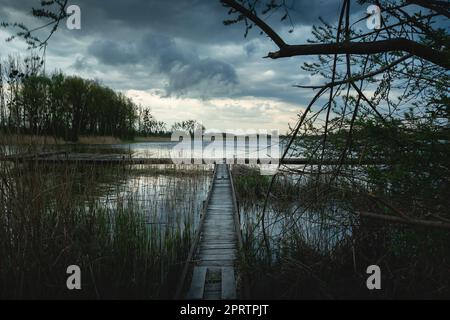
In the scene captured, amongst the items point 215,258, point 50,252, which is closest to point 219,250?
point 215,258

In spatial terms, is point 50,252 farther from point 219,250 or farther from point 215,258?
point 219,250

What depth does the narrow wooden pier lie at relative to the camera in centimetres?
377

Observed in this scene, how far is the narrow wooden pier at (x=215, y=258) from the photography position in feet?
12.4

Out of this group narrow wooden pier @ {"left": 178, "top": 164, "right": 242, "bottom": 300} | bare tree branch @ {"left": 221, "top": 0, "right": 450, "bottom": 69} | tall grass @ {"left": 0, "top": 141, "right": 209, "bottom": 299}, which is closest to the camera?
bare tree branch @ {"left": 221, "top": 0, "right": 450, "bottom": 69}

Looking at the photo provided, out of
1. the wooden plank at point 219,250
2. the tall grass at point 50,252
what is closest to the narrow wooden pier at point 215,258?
the wooden plank at point 219,250

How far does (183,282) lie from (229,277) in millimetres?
614

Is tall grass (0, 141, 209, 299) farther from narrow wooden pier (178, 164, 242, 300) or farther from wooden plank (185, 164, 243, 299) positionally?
wooden plank (185, 164, 243, 299)

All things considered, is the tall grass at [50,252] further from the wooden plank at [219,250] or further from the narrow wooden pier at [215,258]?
the wooden plank at [219,250]

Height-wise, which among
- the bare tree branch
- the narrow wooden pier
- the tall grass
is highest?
the bare tree branch

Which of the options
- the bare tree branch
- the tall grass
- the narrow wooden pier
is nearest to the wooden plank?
the narrow wooden pier

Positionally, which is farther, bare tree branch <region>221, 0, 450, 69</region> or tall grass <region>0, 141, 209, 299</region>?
tall grass <region>0, 141, 209, 299</region>
